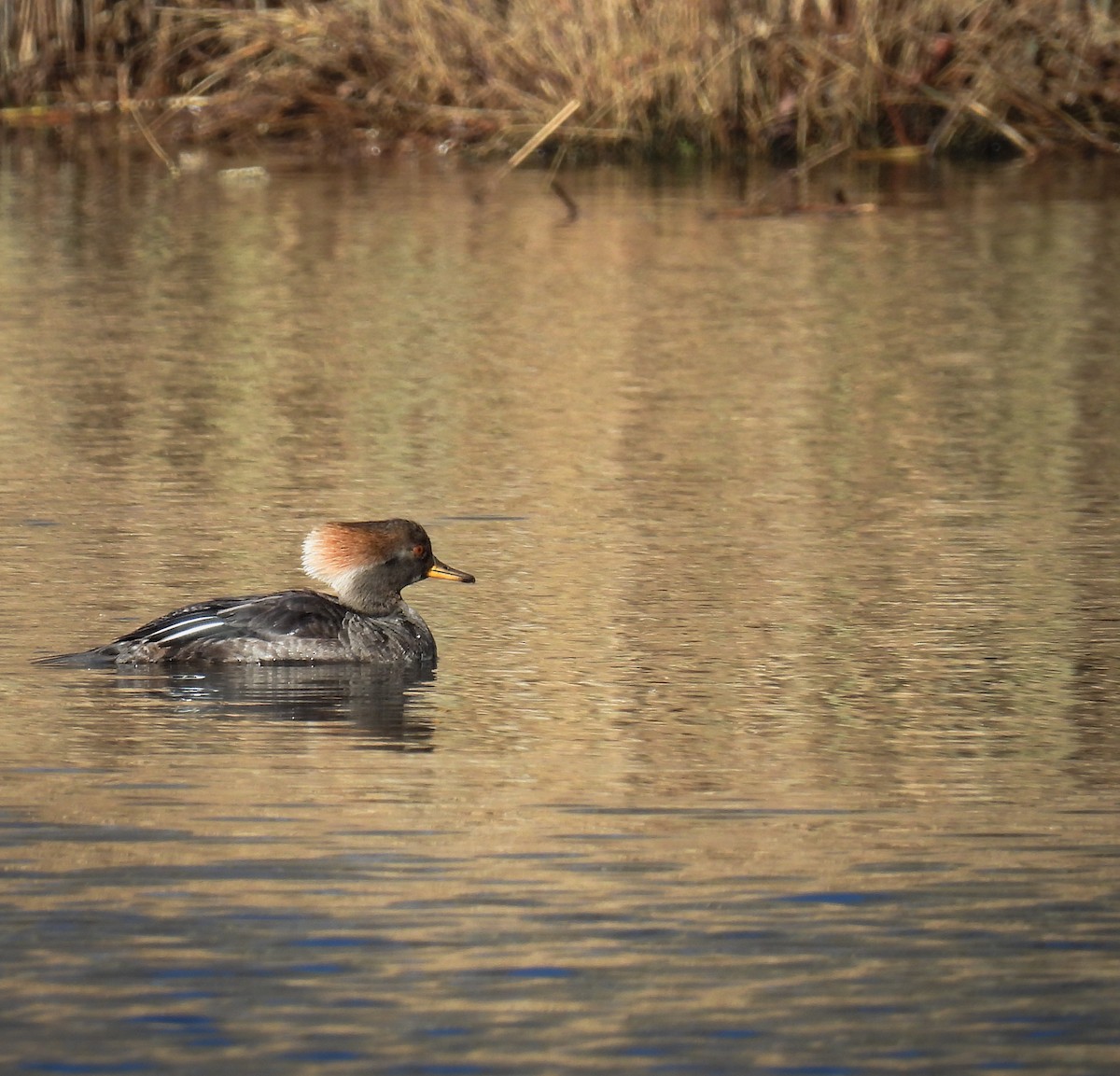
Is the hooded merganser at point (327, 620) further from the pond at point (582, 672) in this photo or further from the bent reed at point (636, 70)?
the bent reed at point (636, 70)

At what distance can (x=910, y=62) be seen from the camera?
17375 mm

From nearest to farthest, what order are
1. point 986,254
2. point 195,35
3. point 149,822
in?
point 149,822, point 986,254, point 195,35

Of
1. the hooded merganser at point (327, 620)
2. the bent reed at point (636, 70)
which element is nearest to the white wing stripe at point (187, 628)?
the hooded merganser at point (327, 620)

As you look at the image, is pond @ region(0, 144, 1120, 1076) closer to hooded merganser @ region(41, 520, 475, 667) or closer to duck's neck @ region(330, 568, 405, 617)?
hooded merganser @ region(41, 520, 475, 667)

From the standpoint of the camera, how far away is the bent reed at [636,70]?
17.1 meters

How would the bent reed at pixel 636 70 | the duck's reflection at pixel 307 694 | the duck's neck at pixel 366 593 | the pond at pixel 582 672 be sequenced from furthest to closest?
the bent reed at pixel 636 70 → the duck's neck at pixel 366 593 → the duck's reflection at pixel 307 694 → the pond at pixel 582 672

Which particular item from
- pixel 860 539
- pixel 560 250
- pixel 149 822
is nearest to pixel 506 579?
pixel 860 539

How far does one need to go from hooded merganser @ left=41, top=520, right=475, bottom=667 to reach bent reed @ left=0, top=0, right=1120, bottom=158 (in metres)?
10.6

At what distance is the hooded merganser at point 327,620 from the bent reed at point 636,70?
1055cm

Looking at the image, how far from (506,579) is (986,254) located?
277 inches

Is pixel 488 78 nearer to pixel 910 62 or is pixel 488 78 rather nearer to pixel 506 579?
pixel 910 62

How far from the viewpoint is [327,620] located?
6617 millimetres

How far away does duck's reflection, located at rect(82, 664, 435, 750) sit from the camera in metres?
5.89

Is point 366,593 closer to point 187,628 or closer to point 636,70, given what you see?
point 187,628
